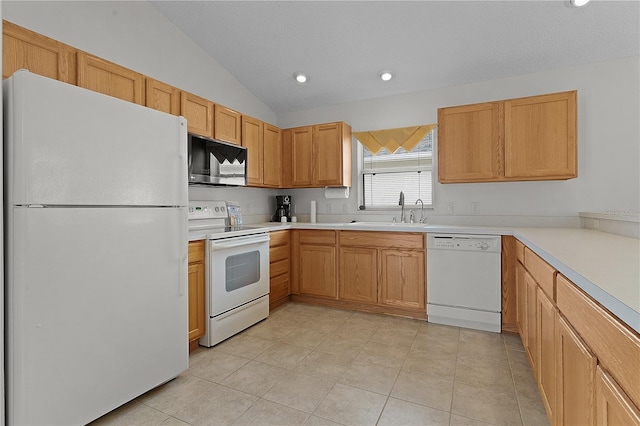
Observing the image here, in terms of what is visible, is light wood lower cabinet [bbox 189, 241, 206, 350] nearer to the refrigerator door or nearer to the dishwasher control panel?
the refrigerator door

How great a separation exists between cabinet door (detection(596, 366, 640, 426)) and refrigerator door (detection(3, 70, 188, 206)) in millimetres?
2132

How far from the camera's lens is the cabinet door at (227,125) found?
3186 mm

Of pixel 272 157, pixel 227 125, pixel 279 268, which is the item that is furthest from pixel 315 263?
pixel 227 125

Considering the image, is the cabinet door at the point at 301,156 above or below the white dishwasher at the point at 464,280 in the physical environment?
above

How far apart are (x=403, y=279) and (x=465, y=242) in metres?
0.69

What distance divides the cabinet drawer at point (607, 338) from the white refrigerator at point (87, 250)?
6.70ft

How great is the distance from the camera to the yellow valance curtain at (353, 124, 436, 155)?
3.71m

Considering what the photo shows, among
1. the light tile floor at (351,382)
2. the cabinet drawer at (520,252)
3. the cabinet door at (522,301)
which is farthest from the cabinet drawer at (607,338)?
the cabinet drawer at (520,252)

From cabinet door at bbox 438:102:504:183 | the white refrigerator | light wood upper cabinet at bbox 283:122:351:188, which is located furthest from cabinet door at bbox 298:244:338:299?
the white refrigerator

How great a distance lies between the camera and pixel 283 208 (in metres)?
4.34

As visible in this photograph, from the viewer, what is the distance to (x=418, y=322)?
10.2ft

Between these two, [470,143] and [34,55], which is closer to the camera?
[34,55]

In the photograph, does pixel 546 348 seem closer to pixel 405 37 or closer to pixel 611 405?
pixel 611 405

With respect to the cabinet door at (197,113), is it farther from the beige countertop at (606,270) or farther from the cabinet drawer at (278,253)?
the beige countertop at (606,270)
